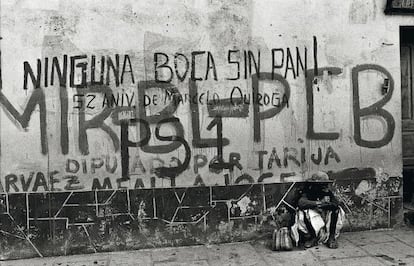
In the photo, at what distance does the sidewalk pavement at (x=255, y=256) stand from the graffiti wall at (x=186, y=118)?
0.51 ft

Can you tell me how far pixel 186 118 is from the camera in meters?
5.45

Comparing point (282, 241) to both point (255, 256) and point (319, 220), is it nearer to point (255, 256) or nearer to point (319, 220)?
point (255, 256)

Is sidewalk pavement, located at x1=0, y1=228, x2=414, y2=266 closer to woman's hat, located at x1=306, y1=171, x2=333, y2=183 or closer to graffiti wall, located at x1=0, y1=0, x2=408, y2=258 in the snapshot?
graffiti wall, located at x1=0, y1=0, x2=408, y2=258

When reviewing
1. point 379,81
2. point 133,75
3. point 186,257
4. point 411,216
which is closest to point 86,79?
point 133,75

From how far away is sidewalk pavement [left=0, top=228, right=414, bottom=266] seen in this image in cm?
494

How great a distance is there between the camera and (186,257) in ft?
16.9

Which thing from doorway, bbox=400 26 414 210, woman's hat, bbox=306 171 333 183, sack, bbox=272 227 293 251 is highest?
doorway, bbox=400 26 414 210

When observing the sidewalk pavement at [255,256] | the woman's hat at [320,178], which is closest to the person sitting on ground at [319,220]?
the woman's hat at [320,178]

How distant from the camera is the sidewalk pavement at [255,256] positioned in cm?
494

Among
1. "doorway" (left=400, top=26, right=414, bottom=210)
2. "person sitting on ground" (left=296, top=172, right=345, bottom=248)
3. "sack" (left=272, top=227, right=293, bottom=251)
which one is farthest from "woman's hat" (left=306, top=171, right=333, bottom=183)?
"doorway" (left=400, top=26, right=414, bottom=210)

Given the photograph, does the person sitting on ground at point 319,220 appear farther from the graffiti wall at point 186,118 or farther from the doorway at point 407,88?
the doorway at point 407,88

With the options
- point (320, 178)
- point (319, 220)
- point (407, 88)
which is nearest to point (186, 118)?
point (320, 178)

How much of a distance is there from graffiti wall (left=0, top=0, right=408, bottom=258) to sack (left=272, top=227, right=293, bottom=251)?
0.34m

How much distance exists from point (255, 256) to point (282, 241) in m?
0.39
